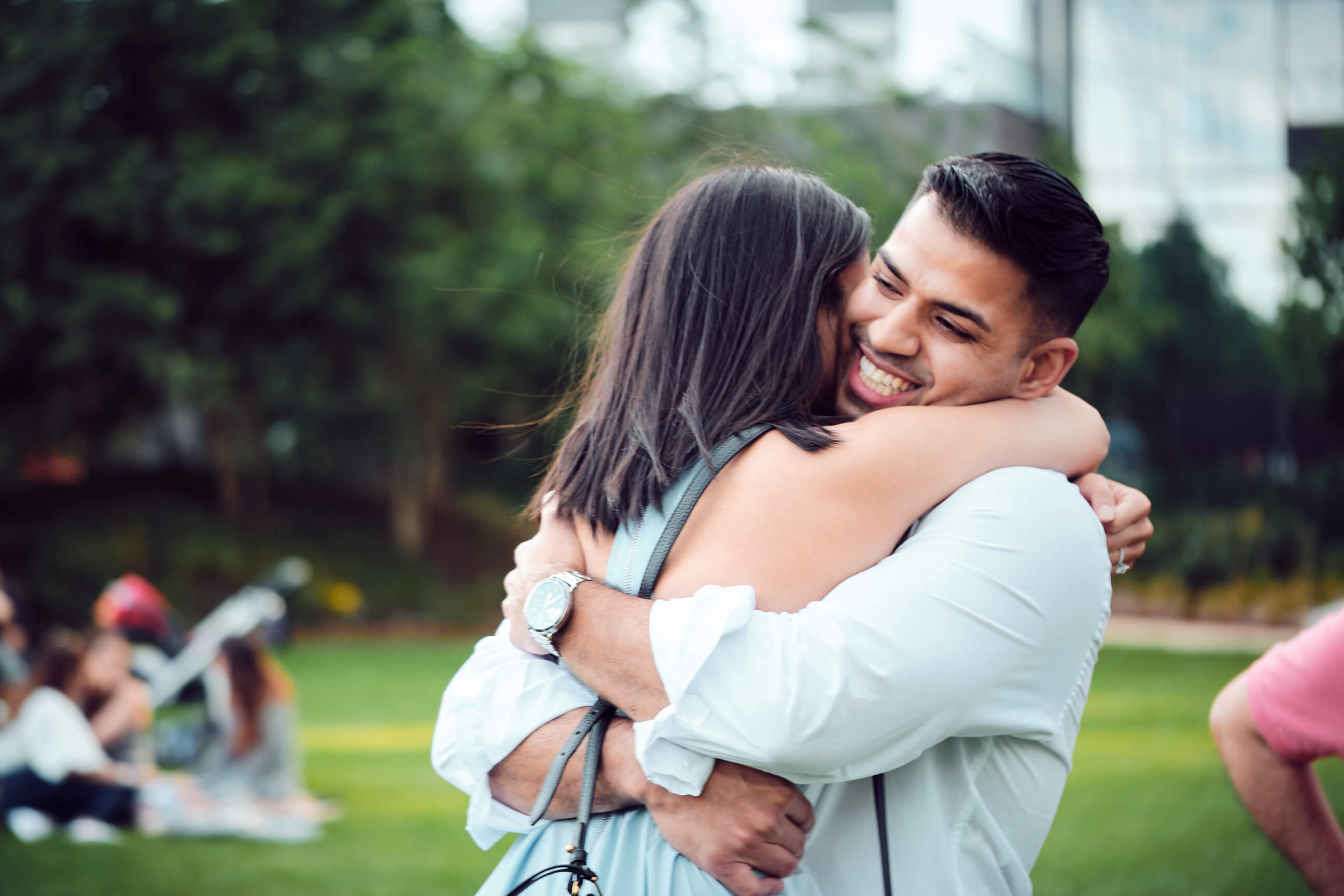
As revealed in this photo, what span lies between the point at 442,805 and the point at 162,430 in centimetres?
1569

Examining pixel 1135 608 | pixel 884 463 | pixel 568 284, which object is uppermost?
pixel 884 463

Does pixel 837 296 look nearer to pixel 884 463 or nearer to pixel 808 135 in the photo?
pixel 884 463

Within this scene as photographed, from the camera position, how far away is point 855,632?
136 centimetres

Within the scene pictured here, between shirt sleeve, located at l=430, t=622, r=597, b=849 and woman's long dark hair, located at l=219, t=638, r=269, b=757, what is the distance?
21.5ft

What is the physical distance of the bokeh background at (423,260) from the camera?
1487cm

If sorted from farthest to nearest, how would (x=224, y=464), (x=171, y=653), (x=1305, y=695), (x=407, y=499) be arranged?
(x=407, y=499) < (x=224, y=464) < (x=171, y=653) < (x=1305, y=695)

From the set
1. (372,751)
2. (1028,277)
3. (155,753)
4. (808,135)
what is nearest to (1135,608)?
(808,135)

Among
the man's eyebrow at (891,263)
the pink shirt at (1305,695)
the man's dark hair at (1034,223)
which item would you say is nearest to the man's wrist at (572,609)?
the man's eyebrow at (891,263)

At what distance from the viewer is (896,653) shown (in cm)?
135

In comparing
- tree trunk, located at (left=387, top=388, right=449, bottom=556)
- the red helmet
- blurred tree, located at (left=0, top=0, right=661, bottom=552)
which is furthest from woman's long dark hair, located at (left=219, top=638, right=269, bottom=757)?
tree trunk, located at (left=387, top=388, right=449, bottom=556)

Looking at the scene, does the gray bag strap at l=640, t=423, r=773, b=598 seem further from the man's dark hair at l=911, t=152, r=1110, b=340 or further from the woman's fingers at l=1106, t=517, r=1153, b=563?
the woman's fingers at l=1106, t=517, r=1153, b=563

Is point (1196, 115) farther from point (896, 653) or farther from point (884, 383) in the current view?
point (896, 653)

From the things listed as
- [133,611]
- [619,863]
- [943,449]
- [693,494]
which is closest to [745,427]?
[693,494]

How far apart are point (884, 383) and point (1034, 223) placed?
1.00 feet
